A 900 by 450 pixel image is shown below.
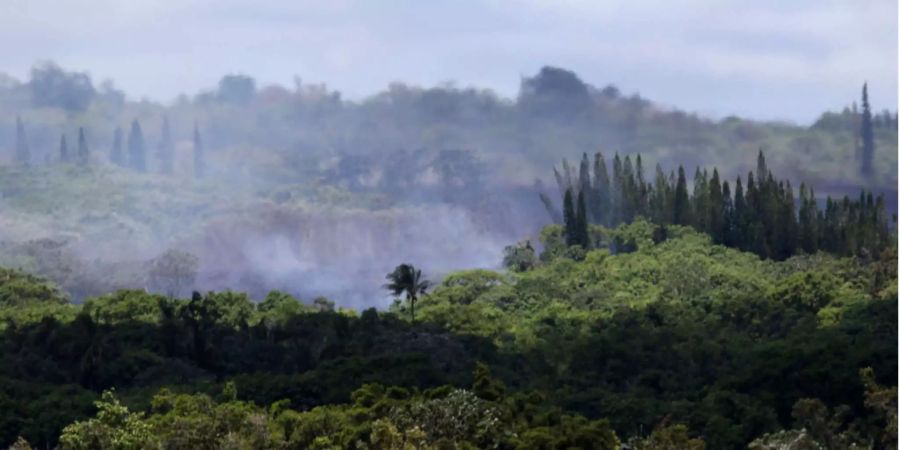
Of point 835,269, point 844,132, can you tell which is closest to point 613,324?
point 835,269

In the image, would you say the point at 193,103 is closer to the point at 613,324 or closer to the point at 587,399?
the point at 613,324

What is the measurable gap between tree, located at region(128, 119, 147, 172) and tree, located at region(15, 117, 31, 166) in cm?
722

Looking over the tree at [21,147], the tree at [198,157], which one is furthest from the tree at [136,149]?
the tree at [21,147]

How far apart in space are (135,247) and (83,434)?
88.0 m

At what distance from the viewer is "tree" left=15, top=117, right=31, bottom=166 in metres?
165

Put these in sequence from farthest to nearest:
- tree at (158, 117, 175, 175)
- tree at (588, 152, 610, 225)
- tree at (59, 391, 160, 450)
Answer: tree at (158, 117, 175, 175) → tree at (588, 152, 610, 225) → tree at (59, 391, 160, 450)

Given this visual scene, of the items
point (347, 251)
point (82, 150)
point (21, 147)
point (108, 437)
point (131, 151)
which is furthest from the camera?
point (131, 151)

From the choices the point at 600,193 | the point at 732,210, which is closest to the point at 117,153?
the point at 600,193

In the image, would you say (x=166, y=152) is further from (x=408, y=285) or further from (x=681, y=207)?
(x=408, y=285)

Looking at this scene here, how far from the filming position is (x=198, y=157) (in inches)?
6570

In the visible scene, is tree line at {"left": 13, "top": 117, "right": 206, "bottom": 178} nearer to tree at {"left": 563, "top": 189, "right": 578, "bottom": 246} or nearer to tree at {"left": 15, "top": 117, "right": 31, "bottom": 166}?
tree at {"left": 15, "top": 117, "right": 31, "bottom": 166}

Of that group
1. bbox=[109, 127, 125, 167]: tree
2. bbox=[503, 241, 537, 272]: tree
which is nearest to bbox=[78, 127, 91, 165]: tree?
bbox=[109, 127, 125, 167]: tree

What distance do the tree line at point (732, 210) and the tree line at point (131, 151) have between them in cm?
2701

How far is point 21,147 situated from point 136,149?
8.12m
